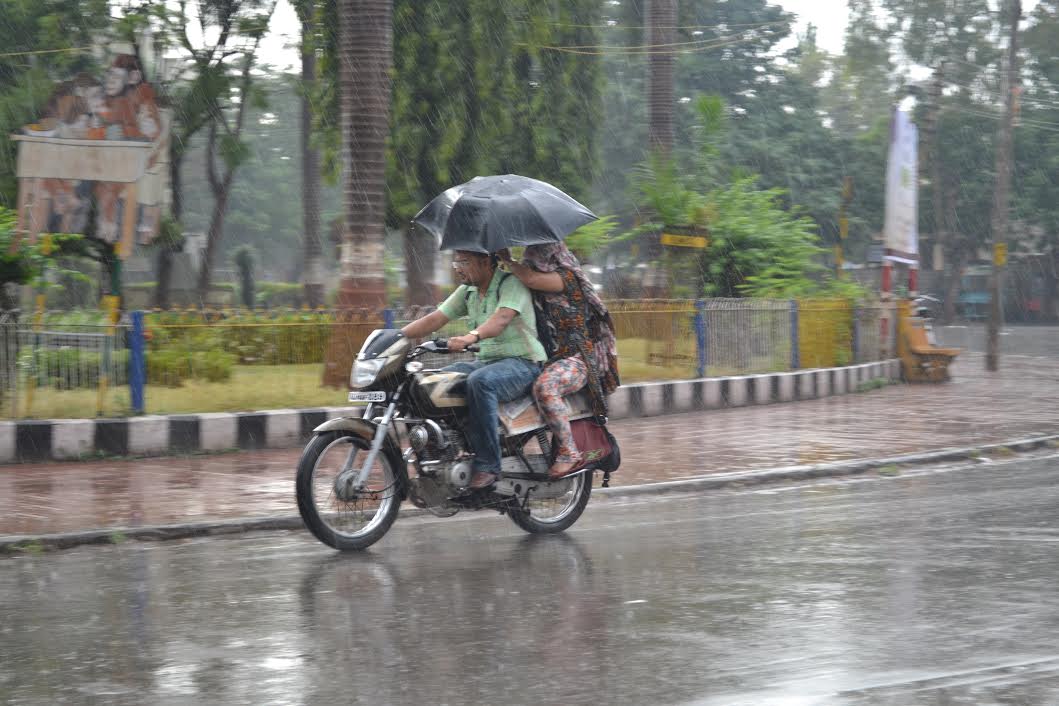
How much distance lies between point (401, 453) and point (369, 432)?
0.27m

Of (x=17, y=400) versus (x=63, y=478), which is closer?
(x=63, y=478)

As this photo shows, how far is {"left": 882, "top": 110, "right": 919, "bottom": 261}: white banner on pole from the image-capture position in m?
23.6

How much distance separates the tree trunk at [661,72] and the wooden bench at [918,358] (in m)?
4.93

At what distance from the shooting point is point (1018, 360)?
94.4ft

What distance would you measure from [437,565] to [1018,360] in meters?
24.5

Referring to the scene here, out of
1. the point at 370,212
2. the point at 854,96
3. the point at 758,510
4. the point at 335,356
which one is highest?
the point at 854,96

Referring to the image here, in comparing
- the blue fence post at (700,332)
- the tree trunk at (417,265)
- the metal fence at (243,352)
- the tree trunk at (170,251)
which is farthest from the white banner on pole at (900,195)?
the tree trunk at (170,251)

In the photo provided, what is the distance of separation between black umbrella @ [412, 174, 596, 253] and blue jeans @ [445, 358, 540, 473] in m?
0.66

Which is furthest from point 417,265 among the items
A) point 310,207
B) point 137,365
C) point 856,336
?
point 137,365

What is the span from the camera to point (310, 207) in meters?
32.1

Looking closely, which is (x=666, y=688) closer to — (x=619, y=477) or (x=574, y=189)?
(x=619, y=477)

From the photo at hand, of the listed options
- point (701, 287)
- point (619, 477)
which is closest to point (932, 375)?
point (701, 287)

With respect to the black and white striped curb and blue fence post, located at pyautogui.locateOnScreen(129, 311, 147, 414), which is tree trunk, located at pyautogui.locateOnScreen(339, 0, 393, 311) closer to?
the black and white striped curb

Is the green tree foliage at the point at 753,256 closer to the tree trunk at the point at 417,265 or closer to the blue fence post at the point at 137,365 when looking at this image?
the tree trunk at the point at 417,265
